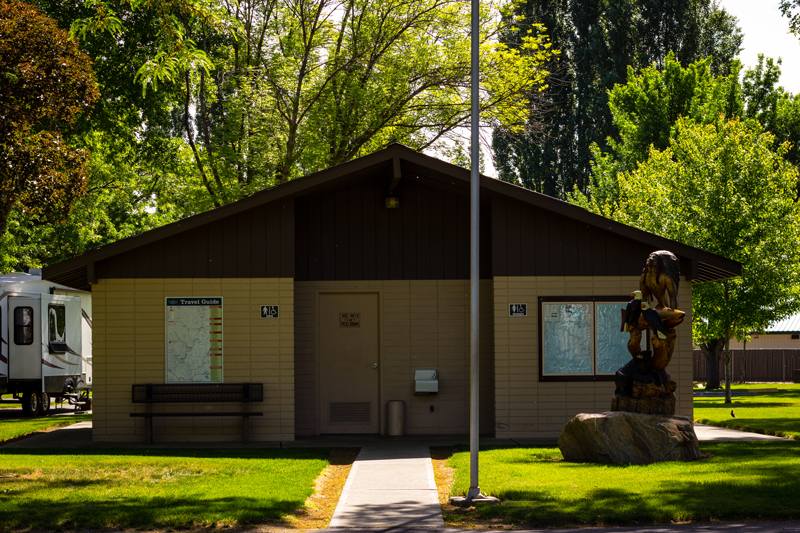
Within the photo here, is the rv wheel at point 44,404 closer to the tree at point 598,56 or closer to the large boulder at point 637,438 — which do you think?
the large boulder at point 637,438

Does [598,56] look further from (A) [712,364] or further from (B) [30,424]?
(B) [30,424]

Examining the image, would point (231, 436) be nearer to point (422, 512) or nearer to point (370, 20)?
point (422, 512)

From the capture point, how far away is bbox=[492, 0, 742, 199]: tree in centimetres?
4359

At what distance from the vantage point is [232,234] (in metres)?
14.0

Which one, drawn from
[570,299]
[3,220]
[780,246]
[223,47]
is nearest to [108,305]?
[3,220]

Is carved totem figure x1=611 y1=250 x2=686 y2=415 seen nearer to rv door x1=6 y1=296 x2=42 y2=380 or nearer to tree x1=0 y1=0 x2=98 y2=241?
tree x1=0 y1=0 x2=98 y2=241

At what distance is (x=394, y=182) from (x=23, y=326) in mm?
11640

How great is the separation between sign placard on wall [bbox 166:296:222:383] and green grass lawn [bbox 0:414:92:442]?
3950 millimetres

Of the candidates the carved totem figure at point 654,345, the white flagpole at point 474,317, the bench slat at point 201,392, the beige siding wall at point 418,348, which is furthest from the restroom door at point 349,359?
the white flagpole at point 474,317

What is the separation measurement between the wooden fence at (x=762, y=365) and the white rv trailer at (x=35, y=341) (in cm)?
2840

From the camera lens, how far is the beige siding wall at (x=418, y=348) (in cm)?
1475

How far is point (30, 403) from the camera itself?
21.2 metres

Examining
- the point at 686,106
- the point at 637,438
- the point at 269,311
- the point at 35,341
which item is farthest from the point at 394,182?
the point at 686,106

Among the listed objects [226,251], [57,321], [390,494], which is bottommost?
[390,494]
